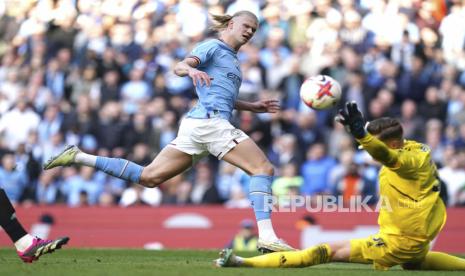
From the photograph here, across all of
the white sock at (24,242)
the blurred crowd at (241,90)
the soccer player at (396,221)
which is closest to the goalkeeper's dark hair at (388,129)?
the soccer player at (396,221)

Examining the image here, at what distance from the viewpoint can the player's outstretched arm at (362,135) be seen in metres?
8.39

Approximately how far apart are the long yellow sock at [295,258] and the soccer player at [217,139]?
23.1 inches

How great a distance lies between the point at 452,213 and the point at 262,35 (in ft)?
19.4

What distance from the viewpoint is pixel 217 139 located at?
1035 cm

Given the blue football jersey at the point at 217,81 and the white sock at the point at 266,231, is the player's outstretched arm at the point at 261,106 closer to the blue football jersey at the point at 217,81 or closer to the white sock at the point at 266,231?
the blue football jersey at the point at 217,81

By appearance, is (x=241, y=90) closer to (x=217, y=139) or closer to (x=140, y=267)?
(x=217, y=139)

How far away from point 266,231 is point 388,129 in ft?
5.56

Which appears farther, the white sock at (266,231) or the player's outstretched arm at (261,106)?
the player's outstretched arm at (261,106)

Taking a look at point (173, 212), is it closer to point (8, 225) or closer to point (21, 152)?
point (21, 152)

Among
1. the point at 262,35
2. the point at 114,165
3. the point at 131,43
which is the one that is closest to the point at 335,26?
the point at 262,35

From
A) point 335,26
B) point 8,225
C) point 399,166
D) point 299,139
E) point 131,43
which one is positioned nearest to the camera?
point 399,166

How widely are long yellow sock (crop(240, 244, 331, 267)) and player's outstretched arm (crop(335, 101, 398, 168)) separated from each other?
102cm

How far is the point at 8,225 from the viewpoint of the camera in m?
9.65

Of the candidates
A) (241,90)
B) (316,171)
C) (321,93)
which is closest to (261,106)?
(321,93)
